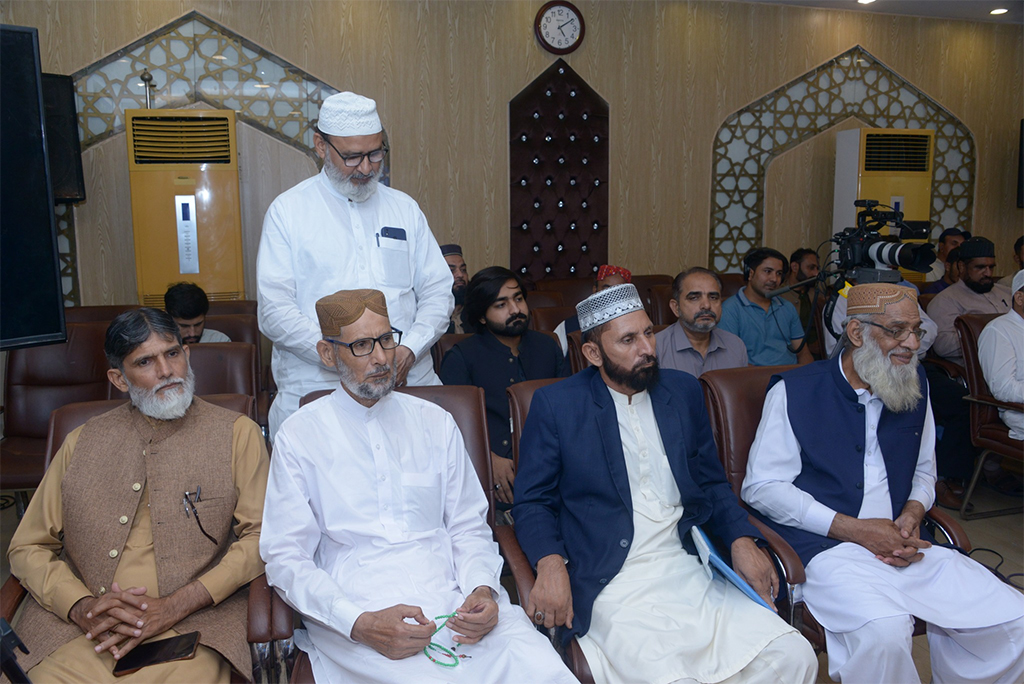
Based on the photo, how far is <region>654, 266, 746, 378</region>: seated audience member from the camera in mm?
3336

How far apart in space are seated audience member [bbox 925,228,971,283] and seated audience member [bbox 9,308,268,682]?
6.28 meters

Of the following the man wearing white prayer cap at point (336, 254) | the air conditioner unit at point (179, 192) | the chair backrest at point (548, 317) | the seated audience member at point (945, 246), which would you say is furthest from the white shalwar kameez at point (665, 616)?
the seated audience member at point (945, 246)

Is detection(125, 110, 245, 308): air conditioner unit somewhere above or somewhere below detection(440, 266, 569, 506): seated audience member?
above

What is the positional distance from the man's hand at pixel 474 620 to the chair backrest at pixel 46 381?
8.06ft

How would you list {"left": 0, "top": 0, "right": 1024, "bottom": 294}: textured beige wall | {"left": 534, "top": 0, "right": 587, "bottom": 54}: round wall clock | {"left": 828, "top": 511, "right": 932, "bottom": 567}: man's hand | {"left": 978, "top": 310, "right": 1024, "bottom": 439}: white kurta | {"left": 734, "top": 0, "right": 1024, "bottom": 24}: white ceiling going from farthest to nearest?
{"left": 734, "top": 0, "right": 1024, "bottom": 24}: white ceiling
{"left": 534, "top": 0, "right": 587, "bottom": 54}: round wall clock
{"left": 0, "top": 0, "right": 1024, "bottom": 294}: textured beige wall
{"left": 978, "top": 310, "right": 1024, "bottom": 439}: white kurta
{"left": 828, "top": 511, "right": 932, "bottom": 567}: man's hand

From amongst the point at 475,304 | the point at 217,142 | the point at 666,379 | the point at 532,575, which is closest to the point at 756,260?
the point at 475,304

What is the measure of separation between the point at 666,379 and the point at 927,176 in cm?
625

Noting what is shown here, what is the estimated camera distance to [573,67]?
21.7 ft

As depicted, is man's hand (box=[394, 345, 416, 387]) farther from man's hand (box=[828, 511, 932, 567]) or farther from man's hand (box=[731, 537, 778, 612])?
man's hand (box=[828, 511, 932, 567])

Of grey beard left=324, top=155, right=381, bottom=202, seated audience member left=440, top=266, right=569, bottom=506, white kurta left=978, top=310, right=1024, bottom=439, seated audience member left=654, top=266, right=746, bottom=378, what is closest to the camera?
grey beard left=324, top=155, right=381, bottom=202

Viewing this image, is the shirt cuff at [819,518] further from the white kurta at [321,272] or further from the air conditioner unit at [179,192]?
the air conditioner unit at [179,192]

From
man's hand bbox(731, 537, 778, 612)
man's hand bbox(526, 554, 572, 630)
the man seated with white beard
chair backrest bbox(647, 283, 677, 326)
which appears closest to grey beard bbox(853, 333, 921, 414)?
the man seated with white beard

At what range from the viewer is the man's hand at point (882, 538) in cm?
213

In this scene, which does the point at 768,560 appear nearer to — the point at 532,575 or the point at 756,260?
the point at 532,575
